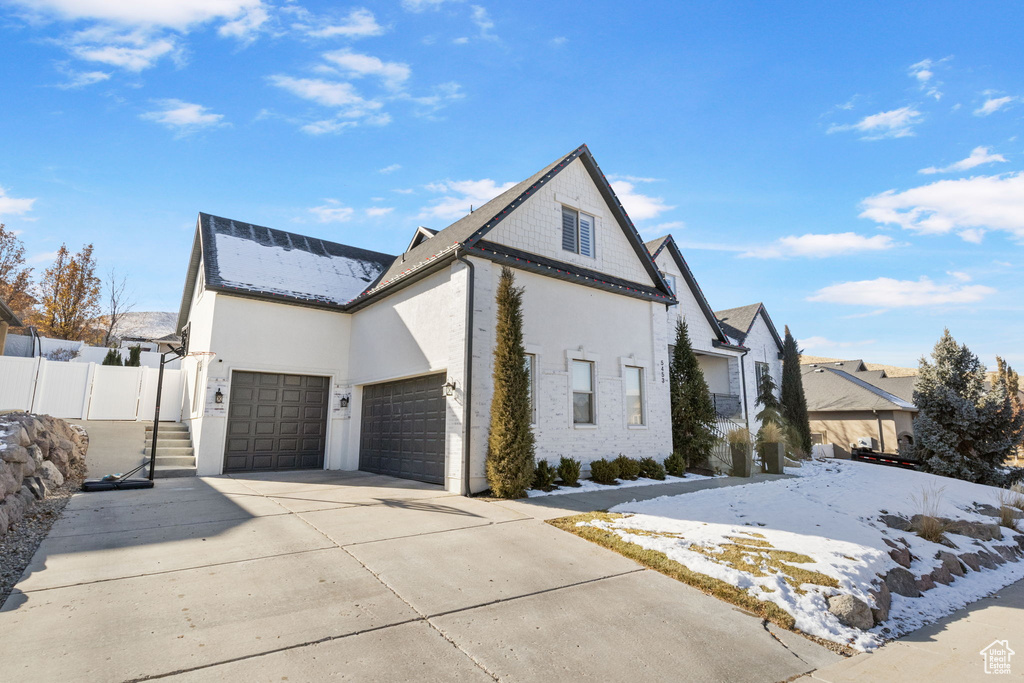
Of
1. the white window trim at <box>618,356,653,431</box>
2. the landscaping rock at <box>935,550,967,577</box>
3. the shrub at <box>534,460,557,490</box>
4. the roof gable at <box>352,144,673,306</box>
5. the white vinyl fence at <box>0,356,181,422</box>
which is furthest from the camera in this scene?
the white vinyl fence at <box>0,356,181,422</box>

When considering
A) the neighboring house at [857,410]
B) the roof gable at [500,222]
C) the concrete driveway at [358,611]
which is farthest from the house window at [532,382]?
the neighboring house at [857,410]

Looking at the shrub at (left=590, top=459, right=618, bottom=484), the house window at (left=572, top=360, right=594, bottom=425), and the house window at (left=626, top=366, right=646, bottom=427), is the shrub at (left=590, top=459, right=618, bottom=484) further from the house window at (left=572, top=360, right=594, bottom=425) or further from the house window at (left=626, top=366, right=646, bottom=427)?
the house window at (left=626, top=366, right=646, bottom=427)

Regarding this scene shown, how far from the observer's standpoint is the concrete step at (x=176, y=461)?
12.1 m

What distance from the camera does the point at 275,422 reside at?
13586 mm

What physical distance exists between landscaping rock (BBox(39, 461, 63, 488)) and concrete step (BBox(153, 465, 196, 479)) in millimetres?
2379

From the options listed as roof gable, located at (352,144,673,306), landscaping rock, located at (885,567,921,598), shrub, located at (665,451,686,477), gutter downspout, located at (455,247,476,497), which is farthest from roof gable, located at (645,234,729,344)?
landscaping rock, located at (885,567,921,598)

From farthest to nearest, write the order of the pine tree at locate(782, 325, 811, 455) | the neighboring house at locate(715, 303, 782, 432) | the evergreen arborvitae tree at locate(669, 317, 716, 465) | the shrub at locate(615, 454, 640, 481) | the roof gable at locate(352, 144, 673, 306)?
the neighboring house at locate(715, 303, 782, 432), the pine tree at locate(782, 325, 811, 455), the evergreen arborvitae tree at locate(669, 317, 716, 465), the shrub at locate(615, 454, 640, 481), the roof gable at locate(352, 144, 673, 306)

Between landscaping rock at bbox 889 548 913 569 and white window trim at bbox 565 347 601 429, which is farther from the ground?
white window trim at bbox 565 347 601 429

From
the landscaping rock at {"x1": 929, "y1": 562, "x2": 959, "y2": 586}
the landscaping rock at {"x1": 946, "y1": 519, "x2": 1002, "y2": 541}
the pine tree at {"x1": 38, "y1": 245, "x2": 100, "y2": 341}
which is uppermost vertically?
the pine tree at {"x1": 38, "y1": 245, "x2": 100, "y2": 341}

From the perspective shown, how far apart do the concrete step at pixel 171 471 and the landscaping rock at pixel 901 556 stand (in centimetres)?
1356

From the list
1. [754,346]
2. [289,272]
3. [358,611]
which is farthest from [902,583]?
[754,346]

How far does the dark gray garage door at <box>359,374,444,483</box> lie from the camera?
435 inches

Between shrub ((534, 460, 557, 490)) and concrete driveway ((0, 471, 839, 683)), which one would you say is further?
shrub ((534, 460, 557, 490))

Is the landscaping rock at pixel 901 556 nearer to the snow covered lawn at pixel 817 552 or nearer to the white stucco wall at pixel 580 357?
Result: the snow covered lawn at pixel 817 552
